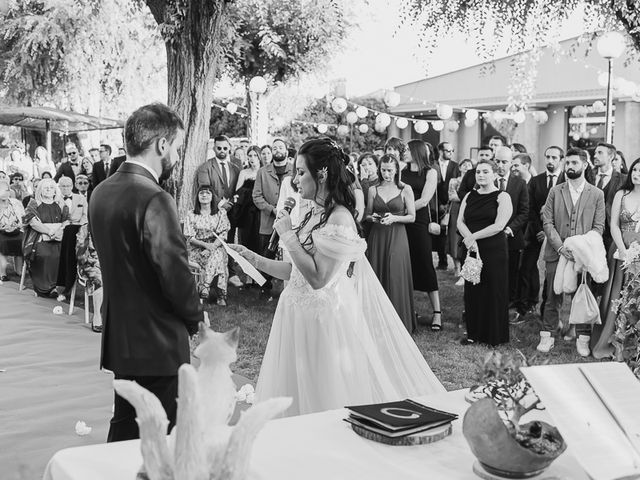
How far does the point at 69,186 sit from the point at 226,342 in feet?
32.1

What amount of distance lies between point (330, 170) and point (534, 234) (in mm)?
5045

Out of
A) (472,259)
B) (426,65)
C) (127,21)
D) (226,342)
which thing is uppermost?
(127,21)

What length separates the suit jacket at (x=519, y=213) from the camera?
26.6ft

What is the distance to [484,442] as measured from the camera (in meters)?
1.75

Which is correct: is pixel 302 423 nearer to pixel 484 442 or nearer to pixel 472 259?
pixel 484 442

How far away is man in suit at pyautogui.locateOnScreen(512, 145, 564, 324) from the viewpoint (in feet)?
26.9

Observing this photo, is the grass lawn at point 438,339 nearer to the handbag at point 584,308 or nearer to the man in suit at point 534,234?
the man in suit at point 534,234

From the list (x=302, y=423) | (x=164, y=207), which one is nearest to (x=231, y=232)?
(x=164, y=207)

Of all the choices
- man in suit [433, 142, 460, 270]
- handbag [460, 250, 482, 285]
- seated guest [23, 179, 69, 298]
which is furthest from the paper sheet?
man in suit [433, 142, 460, 270]

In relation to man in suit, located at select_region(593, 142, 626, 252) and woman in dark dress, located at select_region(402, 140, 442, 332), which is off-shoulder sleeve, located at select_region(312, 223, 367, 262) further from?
man in suit, located at select_region(593, 142, 626, 252)

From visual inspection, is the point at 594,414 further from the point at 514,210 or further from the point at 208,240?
the point at 208,240

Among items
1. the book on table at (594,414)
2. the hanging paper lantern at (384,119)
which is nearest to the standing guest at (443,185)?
the book on table at (594,414)

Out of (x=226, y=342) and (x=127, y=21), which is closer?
(x=226, y=342)

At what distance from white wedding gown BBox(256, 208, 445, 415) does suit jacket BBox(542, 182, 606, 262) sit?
145 inches
